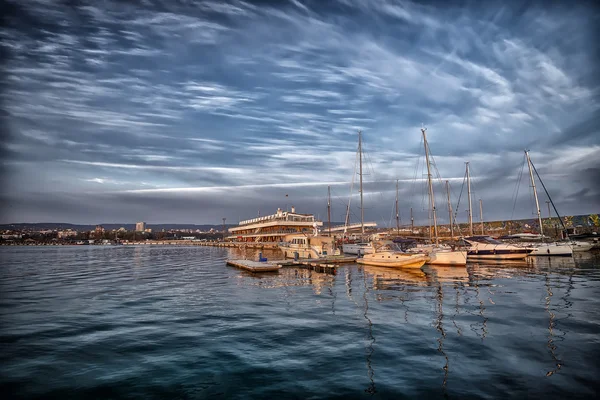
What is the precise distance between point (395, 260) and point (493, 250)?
68.8ft

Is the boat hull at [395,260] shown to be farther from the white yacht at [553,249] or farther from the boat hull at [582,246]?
the boat hull at [582,246]

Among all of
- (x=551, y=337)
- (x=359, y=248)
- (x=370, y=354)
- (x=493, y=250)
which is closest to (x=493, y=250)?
(x=493, y=250)

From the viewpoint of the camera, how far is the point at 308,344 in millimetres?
13047

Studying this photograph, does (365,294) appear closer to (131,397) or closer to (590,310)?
(590,310)

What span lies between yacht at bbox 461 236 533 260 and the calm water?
25.5 m

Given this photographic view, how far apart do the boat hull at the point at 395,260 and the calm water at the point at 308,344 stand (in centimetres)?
1229

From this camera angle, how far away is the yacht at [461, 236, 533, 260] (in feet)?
159

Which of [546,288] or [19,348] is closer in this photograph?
[19,348]

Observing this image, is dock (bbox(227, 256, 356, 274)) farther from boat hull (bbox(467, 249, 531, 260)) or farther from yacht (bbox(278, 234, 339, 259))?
boat hull (bbox(467, 249, 531, 260))

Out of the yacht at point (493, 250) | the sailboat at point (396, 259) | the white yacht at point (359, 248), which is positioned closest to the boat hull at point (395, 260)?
the sailboat at point (396, 259)

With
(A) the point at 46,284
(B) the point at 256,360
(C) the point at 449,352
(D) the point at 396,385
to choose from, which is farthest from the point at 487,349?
(A) the point at 46,284

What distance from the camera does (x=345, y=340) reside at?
1346cm

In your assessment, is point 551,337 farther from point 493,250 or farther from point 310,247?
point 493,250

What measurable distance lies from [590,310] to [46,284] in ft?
143
